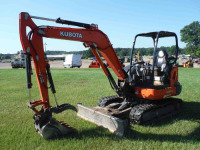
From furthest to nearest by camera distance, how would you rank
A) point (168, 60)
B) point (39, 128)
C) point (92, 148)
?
point (168, 60) < point (39, 128) < point (92, 148)

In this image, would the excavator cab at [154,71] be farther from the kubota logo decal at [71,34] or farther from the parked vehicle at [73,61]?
the parked vehicle at [73,61]

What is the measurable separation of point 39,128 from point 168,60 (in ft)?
16.3

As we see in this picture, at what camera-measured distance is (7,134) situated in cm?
530

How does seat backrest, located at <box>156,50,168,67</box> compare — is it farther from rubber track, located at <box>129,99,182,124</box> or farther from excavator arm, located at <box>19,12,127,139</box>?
excavator arm, located at <box>19,12,127,139</box>

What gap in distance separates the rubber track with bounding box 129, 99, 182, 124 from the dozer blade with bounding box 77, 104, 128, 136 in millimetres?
883

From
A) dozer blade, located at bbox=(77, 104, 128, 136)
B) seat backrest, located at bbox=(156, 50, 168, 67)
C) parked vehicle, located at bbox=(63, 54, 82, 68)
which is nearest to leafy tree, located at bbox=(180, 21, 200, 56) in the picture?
parked vehicle, located at bbox=(63, 54, 82, 68)

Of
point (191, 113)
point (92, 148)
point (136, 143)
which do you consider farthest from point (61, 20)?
point (191, 113)

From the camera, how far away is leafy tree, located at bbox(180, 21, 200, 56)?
82.6 m

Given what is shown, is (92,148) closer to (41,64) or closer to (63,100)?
(41,64)

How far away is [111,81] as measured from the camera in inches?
264

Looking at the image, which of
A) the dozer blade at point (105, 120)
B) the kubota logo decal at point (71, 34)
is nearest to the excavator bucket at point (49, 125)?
the dozer blade at point (105, 120)

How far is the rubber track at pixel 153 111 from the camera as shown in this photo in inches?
233

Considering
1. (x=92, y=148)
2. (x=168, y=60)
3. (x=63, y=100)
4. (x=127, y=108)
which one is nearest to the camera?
(x=92, y=148)

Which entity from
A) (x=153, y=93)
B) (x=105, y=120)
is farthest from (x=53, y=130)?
(x=153, y=93)
